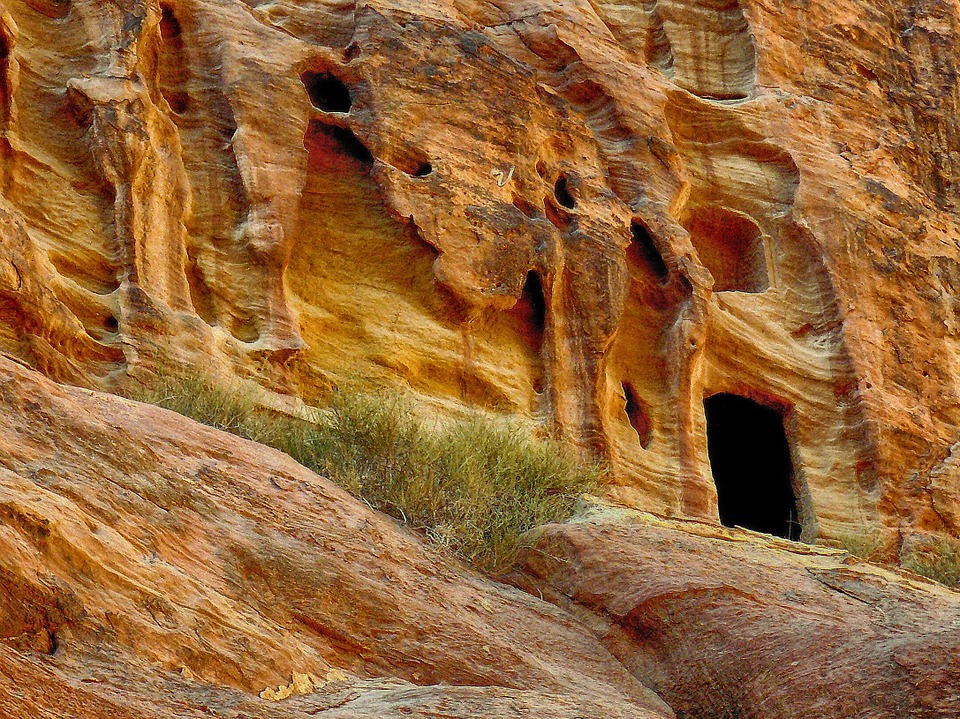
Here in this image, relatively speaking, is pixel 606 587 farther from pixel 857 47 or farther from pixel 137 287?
pixel 857 47

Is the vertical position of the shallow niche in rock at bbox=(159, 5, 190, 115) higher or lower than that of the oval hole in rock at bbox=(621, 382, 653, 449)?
higher

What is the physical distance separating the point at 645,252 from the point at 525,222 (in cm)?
134

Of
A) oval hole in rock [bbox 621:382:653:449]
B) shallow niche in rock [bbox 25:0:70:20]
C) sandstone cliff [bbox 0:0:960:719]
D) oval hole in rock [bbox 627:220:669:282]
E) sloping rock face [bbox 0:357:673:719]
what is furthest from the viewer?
oval hole in rock [bbox 627:220:669:282]

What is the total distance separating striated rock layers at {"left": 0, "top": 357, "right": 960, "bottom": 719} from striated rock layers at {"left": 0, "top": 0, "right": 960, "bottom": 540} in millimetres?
2045

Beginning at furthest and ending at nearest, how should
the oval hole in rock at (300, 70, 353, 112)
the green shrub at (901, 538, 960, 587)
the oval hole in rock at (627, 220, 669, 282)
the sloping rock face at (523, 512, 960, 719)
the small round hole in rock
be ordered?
the oval hole in rock at (627, 220, 669, 282) < the oval hole in rock at (300, 70, 353, 112) < the small round hole in rock < the green shrub at (901, 538, 960, 587) < the sloping rock face at (523, 512, 960, 719)

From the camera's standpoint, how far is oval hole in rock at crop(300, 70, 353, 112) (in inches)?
386

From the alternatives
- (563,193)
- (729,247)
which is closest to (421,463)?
(563,193)

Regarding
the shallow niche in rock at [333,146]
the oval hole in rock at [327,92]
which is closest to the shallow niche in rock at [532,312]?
the shallow niche in rock at [333,146]

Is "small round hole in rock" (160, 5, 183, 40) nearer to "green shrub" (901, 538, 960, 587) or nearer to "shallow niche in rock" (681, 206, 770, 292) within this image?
"shallow niche in rock" (681, 206, 770, 292)

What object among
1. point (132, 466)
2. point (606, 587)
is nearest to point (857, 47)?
point (606, 587)

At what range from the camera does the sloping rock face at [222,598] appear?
418cm

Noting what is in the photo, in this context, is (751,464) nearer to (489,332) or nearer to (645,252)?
(645,252)

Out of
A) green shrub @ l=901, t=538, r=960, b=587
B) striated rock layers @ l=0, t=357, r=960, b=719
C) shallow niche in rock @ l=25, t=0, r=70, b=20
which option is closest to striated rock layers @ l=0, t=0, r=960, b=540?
shallow niche in rock @ l=25, t=0, r=70, b=20

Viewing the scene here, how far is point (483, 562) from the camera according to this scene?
253 inches
